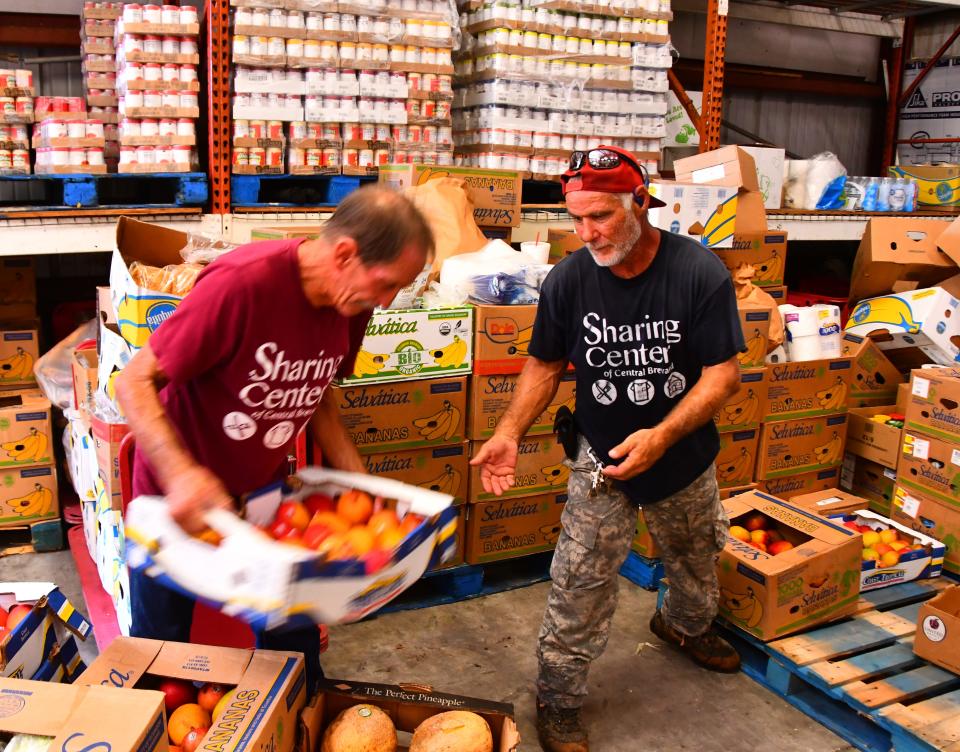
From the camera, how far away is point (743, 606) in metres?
3.48

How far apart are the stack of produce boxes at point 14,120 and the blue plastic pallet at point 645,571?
3.55 m

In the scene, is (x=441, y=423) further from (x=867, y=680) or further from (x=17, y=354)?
(x=17, y=354)

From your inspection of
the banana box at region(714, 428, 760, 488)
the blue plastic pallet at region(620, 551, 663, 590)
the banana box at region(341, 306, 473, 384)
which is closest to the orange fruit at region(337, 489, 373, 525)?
the banana box at region(341, 306, 473, 384)

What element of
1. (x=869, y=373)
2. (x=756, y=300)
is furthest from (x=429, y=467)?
(x=869, y=373)

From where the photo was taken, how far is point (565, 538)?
116 inches

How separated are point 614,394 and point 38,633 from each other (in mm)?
1764

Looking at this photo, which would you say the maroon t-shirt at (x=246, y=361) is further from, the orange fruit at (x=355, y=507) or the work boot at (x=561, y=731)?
the work boot at (x=561, y=731)

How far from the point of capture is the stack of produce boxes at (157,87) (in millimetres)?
4480

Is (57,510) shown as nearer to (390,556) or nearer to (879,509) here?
(390,556)

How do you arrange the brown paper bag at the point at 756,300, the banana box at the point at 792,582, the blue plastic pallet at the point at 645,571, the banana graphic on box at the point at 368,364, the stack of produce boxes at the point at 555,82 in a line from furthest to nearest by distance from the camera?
the stack of produce boxes at the point at 555,82
the brown paper bag at the point at 756,300
the blue plastic pallet at the point at 645,571
the banana graphic on box at the point at 368,364
the banana box at the point at 792,582

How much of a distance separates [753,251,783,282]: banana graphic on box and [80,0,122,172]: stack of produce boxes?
146 inches

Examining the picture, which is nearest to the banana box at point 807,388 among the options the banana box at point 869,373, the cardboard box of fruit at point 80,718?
the banana box at point 869,373

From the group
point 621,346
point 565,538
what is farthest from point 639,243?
point 565,538

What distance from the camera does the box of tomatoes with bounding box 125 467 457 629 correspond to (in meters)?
1.57
